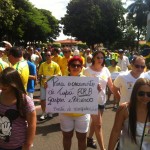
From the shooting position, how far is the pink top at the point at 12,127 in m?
3.09

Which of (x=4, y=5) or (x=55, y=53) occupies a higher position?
(x=4, y=5)

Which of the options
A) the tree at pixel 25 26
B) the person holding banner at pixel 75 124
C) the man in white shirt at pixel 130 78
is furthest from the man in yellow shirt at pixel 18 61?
the tree at pixel 25 26

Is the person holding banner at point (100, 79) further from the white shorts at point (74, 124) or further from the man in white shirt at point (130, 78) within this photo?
the white shorts at point (74, 124)

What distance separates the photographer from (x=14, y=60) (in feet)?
18.6

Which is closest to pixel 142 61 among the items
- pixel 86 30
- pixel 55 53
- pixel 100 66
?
pixel 100 66

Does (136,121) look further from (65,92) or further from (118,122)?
(65,92)

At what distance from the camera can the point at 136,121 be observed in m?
3.02

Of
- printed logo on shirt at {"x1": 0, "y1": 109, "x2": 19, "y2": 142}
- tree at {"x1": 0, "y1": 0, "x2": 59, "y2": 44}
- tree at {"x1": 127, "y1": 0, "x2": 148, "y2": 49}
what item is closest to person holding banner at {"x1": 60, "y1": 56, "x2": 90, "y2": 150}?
printed logo on shirt at {"x1": 0, "y1": 109, "x2": 19, "y2": 142}

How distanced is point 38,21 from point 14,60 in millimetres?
68131

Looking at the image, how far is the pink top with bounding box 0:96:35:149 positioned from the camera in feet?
10.1

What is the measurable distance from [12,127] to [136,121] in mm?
1139

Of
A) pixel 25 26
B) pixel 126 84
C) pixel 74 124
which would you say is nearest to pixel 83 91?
pixel 74 124

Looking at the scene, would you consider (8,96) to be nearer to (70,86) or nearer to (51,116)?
Result: (70,86)

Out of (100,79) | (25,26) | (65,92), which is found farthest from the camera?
(25,26)
